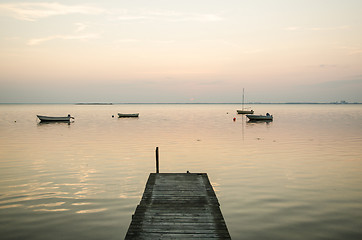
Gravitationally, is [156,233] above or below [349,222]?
above

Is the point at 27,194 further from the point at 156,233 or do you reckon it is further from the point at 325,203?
the point at 325,203

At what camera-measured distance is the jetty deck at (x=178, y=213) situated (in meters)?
9.35

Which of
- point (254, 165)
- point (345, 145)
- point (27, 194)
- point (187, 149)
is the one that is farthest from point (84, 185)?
point (345, 145)

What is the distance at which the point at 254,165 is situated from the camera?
82.7 ft

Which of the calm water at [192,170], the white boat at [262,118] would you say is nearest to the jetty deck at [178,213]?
the calm water at [192,170]

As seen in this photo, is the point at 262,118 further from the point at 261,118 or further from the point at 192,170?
the point at 192,170

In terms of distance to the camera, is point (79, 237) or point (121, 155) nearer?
point (79, 237)

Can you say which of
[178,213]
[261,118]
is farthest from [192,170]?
[261,118]

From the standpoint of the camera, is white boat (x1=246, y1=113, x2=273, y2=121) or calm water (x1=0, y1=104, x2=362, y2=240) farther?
white boat (x1=246, y1=113, x2=273, y2=121)

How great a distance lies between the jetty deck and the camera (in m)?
9.35

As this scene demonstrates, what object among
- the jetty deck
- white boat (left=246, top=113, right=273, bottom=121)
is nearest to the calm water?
the jetty deck

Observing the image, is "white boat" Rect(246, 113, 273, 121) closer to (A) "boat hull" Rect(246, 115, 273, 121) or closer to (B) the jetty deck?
(A) "boat hull" Rect(246, 115, 273, 121)

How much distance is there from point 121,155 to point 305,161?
700 inches

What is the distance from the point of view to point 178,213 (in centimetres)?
1106
